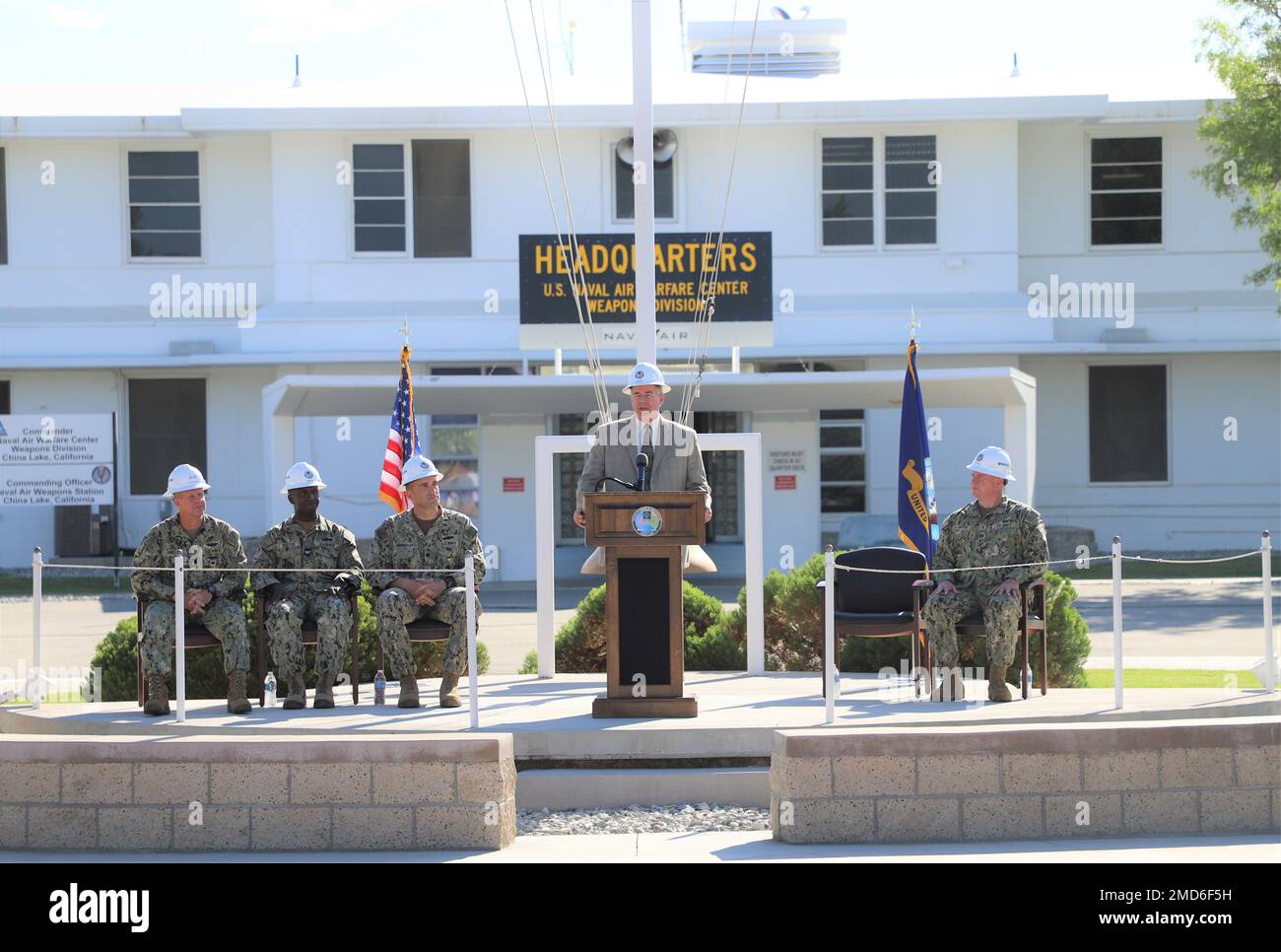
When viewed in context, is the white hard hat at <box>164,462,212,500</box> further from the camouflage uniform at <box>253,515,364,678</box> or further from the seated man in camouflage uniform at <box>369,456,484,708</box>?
the seated man in camouflage uniform at <box>369,456,484,708</box>

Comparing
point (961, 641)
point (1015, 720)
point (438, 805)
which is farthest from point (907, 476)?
point (438, 805)

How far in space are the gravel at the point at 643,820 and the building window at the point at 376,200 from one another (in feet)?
58.6

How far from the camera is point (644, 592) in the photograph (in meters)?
9.67

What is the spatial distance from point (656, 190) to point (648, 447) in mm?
15870

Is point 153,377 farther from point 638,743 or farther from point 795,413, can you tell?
point 638,743

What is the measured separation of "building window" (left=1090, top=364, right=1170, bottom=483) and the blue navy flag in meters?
14.9

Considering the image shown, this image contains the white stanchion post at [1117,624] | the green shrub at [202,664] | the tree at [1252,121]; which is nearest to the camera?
the white stanchion post at [1117,624]

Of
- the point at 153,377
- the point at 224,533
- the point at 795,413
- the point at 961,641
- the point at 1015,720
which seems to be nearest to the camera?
the point at 1015,720

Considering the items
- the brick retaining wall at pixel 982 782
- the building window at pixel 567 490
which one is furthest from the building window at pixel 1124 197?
the brick retaining wall at pixel 982 782

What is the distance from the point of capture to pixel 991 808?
7.48m

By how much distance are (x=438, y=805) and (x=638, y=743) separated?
1.88m

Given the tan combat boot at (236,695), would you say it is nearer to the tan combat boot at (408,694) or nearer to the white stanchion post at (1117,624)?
the tan combat boot at (408,694)

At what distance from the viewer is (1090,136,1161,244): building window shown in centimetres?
2681

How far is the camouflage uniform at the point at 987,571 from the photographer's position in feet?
32.9
